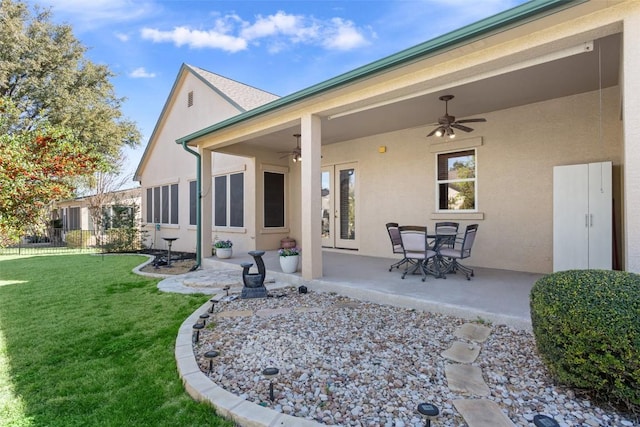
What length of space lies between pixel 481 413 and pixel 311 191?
4.09 meters

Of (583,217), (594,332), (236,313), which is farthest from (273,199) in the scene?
(594,332)

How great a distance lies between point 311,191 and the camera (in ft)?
18.8

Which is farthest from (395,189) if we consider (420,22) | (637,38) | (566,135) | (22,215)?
(22,215)

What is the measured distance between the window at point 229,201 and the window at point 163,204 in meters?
2.87

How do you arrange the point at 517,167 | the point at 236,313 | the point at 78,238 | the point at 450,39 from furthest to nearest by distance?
the point at 78,238, the point at 517,167, the point at 236,313, the point at 450,39

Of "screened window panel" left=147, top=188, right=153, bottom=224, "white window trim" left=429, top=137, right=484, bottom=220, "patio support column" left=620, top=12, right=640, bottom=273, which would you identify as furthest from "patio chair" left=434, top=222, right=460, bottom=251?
"screened window panel" left=147, top=188, right=153, bottom=224

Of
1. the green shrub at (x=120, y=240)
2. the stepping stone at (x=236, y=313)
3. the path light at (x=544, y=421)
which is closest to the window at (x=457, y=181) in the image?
the stepping stone at (x=236, y=313)

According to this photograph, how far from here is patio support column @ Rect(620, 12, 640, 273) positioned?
9.16 feet

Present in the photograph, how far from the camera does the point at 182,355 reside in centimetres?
319

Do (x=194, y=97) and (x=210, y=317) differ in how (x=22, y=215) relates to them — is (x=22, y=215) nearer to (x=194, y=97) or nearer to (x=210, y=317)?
(x=210, y=317)

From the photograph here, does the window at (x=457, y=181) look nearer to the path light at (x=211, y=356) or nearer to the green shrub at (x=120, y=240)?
the path light at (x=211, y=356)

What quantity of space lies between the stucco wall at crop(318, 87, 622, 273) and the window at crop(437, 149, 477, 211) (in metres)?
0.17

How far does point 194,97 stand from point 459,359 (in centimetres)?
1263

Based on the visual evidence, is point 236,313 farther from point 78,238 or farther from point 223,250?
point 78,238
